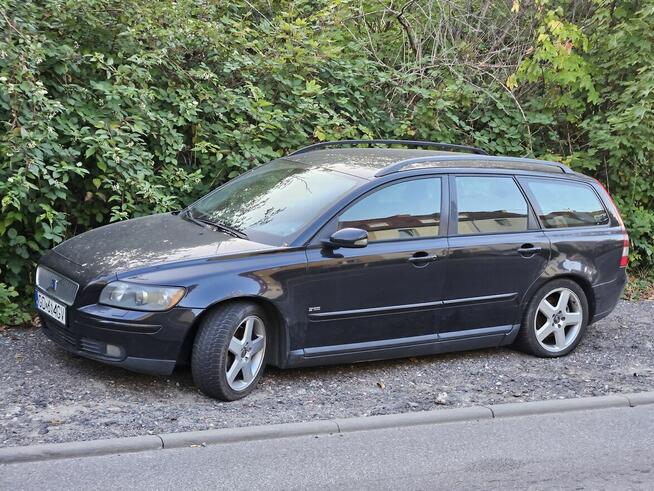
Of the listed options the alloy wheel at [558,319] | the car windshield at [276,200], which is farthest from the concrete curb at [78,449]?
the alloy wheel at [558,319]

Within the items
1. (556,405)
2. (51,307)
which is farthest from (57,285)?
(556,405)

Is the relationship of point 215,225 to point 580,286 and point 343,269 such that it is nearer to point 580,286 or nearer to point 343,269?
point 343,269

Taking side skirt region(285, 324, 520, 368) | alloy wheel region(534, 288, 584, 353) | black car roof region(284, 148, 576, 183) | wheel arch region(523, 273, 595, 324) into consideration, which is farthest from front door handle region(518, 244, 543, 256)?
black car roof region(284, 148, 576, 183)

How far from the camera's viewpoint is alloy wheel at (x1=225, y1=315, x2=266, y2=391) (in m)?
5.73

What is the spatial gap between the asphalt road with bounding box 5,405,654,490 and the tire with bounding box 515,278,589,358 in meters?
1.43

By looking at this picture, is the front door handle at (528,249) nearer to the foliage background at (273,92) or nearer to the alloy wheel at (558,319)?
the alloy wheel at (558,319)

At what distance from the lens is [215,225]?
21.5ft

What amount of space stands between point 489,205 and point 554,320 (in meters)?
1.20

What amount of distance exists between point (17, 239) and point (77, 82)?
1.87 metres

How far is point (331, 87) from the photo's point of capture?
9852mm

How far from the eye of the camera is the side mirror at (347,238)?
604 centimetres

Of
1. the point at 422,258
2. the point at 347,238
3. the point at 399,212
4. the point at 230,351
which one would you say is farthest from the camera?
the point at 399,212

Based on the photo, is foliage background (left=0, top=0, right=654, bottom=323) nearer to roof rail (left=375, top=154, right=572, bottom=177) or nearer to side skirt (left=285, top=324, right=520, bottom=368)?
roof rail (left=375, top=154, right=572, bottom=177)

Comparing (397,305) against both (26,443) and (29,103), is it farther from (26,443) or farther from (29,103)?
(29,103)
